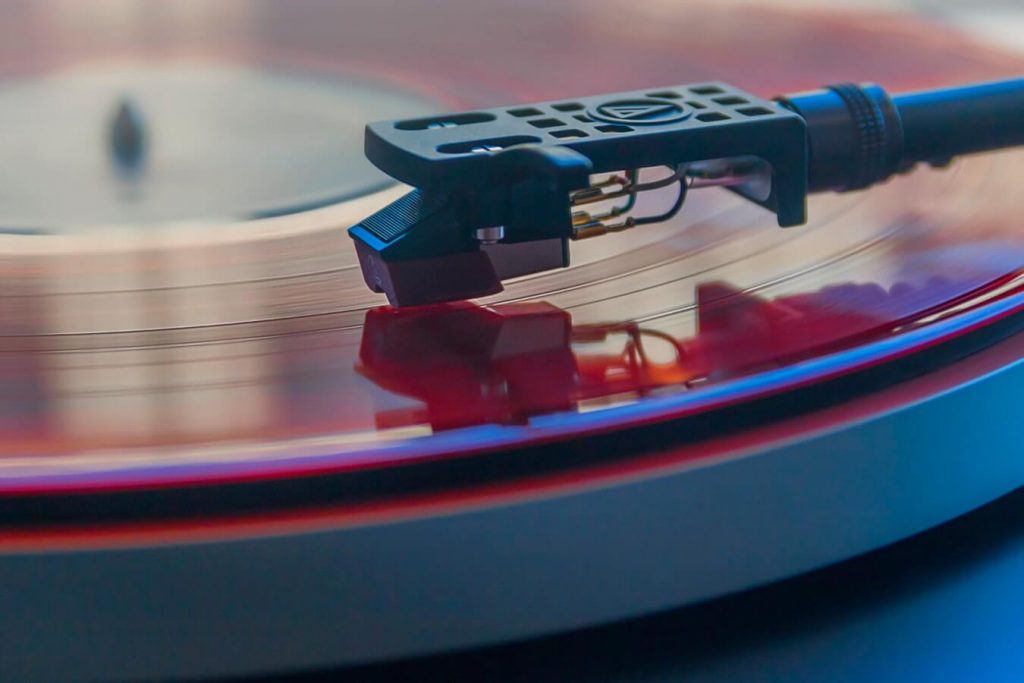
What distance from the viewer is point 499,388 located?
37cm

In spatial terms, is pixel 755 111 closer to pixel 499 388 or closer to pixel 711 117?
pixel 711 117

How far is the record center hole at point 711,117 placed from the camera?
0.44 metres

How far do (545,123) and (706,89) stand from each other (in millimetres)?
74

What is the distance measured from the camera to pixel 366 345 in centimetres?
41

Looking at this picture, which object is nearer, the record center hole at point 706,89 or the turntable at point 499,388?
the turntable at point 499,388

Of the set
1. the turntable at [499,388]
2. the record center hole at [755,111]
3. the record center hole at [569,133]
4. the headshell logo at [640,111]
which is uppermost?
the headshell logo at [640,111]

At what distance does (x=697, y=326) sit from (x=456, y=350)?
0.27ft

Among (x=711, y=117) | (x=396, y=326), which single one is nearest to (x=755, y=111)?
(x=711, y=117)

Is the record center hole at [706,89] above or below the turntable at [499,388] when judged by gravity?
above

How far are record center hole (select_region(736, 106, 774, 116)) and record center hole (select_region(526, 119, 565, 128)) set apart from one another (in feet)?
0.22

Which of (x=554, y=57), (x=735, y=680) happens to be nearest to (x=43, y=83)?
(x=554, y=57)

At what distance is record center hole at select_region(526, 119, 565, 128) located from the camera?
43cm

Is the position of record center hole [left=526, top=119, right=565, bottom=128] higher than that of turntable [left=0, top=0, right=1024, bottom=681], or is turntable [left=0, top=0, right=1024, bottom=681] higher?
record center hole [left=526, top=119, right=565, bottom=128]

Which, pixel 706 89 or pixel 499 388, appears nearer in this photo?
pixel 499 388
